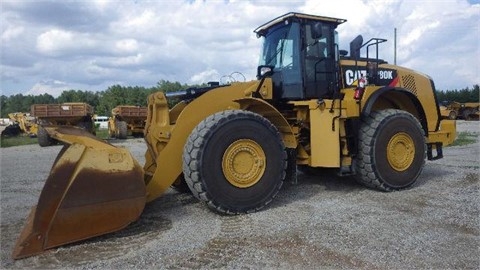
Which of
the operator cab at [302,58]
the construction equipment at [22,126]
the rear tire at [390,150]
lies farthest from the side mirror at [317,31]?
the construction equipment at [22,126]

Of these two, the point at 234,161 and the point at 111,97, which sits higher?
the point at 111,97

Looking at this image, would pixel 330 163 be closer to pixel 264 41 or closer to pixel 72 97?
pixel 264 41

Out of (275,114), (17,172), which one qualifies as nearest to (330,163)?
(275,114)

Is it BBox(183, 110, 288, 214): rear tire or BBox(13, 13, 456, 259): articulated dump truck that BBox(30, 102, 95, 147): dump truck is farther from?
BBox(183, 110, 288, 214): rear tire

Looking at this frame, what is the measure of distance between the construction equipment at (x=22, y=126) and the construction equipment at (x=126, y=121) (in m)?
4.88

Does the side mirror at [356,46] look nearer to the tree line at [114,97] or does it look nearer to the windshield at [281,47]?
the windshield at [281,47]

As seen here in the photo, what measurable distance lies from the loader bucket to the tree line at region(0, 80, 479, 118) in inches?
1040

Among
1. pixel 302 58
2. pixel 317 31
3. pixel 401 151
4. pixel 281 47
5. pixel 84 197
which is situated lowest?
pixel 84 197

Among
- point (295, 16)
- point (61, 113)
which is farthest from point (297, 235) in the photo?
point (61, 113)

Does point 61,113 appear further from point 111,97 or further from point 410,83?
point 111,97

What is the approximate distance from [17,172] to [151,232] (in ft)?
23.2

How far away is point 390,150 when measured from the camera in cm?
668

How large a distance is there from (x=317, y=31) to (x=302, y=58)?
1.56 ft

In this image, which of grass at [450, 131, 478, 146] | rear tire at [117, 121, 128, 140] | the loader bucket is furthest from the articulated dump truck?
rear tire at [117, 121, 128, 140]
